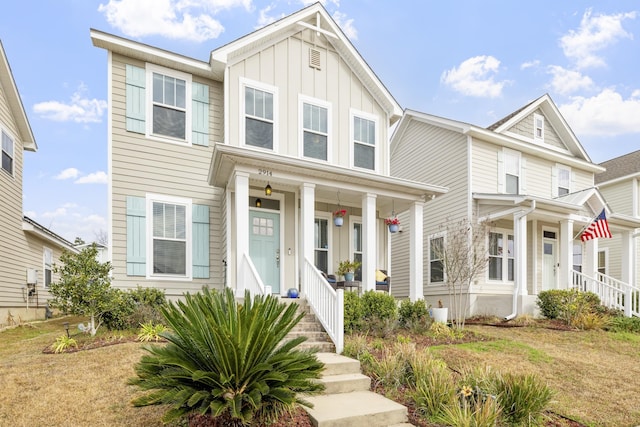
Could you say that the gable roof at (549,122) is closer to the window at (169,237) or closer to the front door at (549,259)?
the front door at (549,259)

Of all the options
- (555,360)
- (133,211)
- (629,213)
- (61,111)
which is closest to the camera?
(555,360)

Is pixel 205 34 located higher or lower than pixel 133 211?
higher

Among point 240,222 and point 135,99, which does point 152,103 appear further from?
point 240,222

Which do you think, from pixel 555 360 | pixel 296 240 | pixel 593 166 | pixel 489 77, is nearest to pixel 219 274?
pixel 296 240

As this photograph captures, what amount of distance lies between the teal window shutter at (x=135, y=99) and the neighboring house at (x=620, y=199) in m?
18.6

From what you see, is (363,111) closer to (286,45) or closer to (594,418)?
(286,45)

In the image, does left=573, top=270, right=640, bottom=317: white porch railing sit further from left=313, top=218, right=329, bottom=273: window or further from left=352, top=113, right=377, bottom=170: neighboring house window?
left=313, top=218, right=329, bottom=273: window

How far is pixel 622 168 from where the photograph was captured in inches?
722

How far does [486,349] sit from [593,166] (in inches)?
492

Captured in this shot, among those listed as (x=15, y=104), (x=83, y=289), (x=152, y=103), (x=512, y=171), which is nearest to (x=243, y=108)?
(x=152, y=103)

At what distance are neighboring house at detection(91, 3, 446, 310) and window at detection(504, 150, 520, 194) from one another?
5.64 metres

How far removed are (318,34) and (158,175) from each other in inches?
221

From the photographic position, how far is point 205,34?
12875mm

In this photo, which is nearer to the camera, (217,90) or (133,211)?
(133,211)
